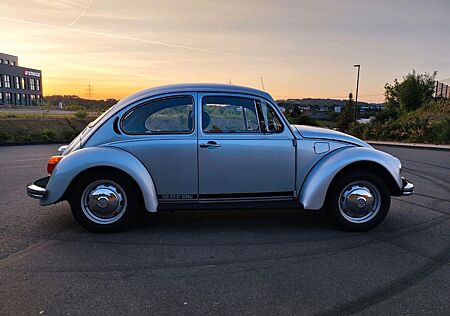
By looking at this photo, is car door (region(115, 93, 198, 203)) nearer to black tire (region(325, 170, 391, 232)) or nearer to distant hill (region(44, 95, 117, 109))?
black tire (region(325, 170, 391, 232))

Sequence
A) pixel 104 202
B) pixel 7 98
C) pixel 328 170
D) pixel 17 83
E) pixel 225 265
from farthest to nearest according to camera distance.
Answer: pixel 17 83 → pixel 7 98 → pixel 328 170 → pixel 104 202 → pixel 225 265

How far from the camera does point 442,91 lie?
42.0 meters

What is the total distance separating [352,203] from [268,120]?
1496 millimetres

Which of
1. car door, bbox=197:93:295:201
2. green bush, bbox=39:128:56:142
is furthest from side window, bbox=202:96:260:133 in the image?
green bush, bbox=39:128:56:142

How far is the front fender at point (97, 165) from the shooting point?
14.2 ft

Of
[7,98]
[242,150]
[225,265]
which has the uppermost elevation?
[7,98]

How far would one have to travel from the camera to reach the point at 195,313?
9.28ft

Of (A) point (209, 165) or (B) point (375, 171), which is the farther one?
(B) point (375, 171)

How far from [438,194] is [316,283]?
4734 mm

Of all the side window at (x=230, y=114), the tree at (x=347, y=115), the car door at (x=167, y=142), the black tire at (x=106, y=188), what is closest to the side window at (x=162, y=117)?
the car door at (x=167, y=142)

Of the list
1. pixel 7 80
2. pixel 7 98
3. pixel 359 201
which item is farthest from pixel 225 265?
pixel 7 80

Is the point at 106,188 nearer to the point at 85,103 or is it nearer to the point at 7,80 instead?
the point at 85,103

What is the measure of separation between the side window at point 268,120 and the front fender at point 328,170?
0.70 metres

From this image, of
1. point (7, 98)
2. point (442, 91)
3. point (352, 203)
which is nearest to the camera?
point (352, 203)
